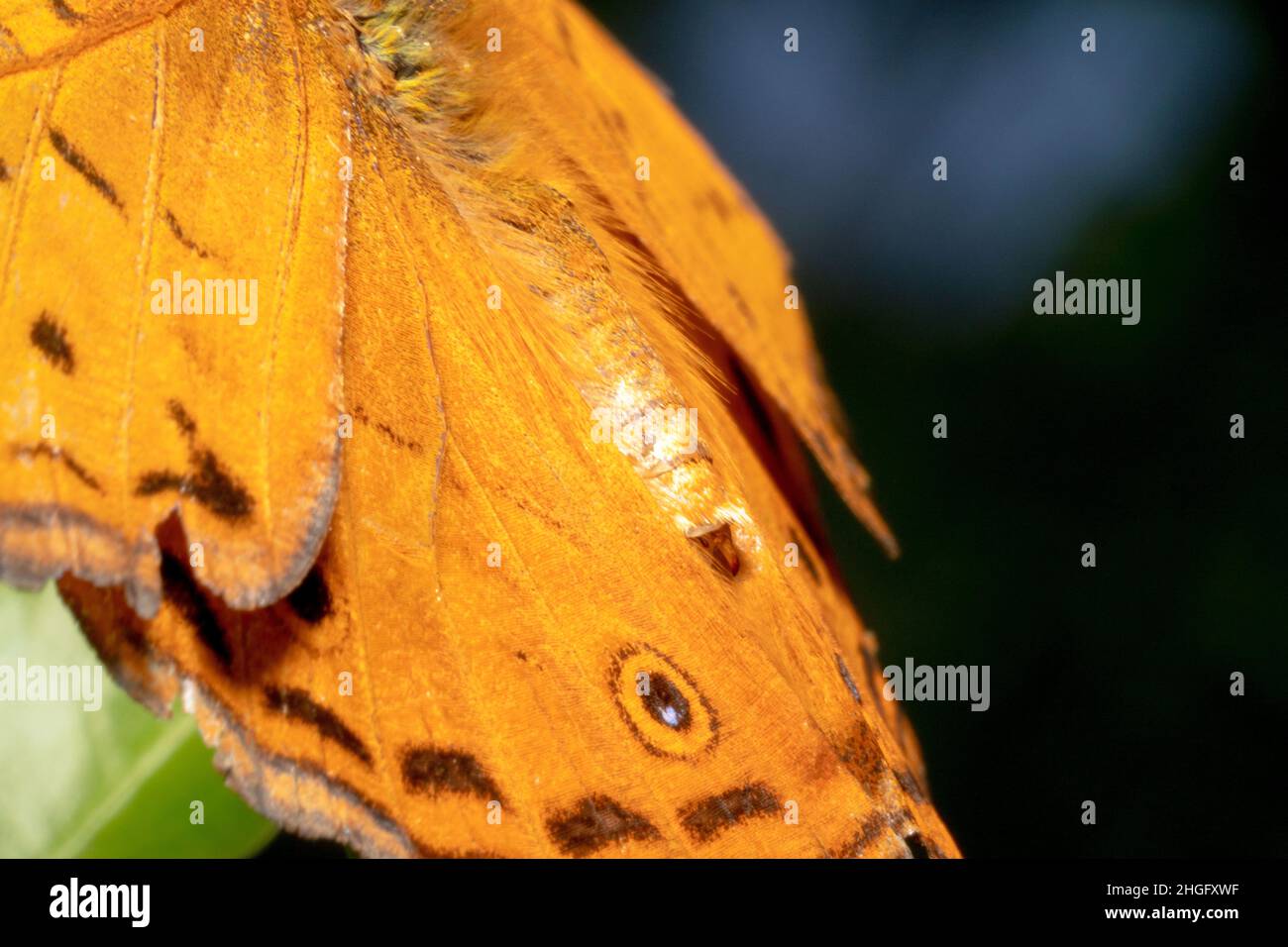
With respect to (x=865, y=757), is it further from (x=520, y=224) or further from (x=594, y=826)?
(x=520, y=224)

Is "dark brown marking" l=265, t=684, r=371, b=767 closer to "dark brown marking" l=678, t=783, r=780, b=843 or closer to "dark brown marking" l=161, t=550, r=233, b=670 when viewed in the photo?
"dark brown marking" l=161, t=550, r=233, b=670

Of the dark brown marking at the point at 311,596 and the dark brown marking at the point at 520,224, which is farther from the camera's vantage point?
the dark brown marking at the point at 520,224

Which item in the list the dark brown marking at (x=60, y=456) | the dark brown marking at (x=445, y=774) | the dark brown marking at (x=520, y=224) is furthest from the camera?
the dark brown marking at (x=520, y=224)

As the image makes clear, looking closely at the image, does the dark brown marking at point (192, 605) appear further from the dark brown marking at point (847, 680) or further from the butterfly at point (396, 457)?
the dark brown marking at point (847, 680)

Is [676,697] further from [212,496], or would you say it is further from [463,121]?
[463,121]

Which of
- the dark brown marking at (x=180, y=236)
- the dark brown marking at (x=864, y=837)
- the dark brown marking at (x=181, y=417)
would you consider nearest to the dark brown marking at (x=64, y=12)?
the dark brown marking at (x=180, y=236)

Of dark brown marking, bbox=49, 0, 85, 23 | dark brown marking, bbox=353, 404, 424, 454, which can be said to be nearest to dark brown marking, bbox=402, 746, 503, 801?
dark brown marking, bbox=353, 404, 424, 454
